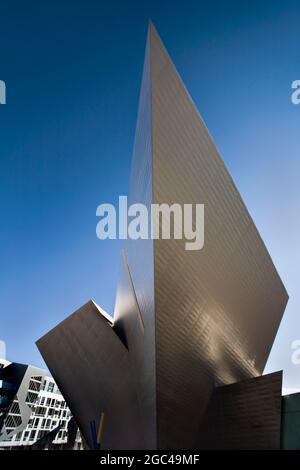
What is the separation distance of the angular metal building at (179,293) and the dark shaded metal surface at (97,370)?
0.09 m

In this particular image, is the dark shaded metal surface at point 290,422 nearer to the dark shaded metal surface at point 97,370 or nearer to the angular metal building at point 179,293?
the angular metal building at point 179,293

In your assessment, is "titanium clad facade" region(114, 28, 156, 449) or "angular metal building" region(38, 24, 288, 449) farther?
"titanium clad facade" region(114, 28, 156, 449)

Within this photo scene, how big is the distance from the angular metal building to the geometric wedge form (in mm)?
41

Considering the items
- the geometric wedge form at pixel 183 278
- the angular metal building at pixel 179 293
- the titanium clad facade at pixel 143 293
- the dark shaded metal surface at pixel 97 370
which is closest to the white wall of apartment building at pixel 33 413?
the dark shaded metal surface at pixel 97 370

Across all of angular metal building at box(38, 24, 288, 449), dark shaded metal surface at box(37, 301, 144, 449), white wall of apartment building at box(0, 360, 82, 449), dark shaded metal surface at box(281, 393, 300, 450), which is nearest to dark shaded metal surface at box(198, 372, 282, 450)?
dark shaded metal surface at box(281, 393, 300, 450)

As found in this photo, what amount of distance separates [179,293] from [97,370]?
894 cm

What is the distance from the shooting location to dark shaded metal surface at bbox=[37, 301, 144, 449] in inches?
583

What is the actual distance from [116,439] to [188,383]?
6.49 m

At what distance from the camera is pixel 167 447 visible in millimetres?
11859

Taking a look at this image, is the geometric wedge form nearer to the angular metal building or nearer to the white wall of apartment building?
the angular metal building

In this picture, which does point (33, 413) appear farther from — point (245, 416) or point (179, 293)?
point (179, 293)

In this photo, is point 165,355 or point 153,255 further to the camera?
point 165,355
